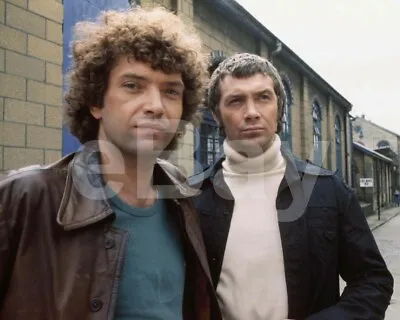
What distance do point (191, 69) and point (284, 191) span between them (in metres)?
0.67

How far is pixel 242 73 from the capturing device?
1968mm

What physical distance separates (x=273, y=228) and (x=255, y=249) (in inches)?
4.8

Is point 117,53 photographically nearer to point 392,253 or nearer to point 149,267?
point 149,267

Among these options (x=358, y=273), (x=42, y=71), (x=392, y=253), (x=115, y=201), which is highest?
(x=42, y=71)

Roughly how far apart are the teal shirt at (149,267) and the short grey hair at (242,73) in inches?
27.8

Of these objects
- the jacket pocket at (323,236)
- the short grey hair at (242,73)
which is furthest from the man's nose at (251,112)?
the jacket pocket at (323,236)

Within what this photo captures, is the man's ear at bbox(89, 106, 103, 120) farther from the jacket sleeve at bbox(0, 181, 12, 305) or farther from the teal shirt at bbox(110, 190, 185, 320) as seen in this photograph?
the jacket sleeve at bbox(0, 181, 12, 305)

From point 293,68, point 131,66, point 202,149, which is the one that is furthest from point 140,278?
point 293,68

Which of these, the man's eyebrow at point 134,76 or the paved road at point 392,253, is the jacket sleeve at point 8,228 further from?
the paved road at point 392,253

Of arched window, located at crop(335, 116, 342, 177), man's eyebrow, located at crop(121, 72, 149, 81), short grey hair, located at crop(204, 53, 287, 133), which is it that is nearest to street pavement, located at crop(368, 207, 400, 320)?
arched window, located at crop(335, 116, 342, 177)

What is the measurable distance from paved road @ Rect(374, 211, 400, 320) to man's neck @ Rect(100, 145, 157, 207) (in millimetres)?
5306

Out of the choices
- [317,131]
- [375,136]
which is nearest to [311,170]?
[317,131]

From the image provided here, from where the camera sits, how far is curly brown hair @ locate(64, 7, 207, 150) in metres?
1.59

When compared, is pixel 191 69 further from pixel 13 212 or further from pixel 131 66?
pixel 13 212
